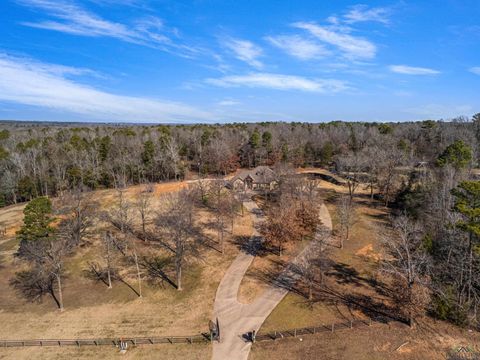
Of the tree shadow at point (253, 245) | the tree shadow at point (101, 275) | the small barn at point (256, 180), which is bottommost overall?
the tree shadow at point (101, 275)

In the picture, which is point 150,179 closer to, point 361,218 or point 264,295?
point 361,218

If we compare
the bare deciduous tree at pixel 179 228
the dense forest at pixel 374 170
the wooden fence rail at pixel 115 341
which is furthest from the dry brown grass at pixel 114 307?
the dense forest at pixel 374 170

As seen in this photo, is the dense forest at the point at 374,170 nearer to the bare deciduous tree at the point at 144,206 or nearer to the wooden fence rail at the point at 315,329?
the wooden fence rail at the point at 315,329

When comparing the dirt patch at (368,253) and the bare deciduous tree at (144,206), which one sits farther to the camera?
the bare deciduous tree at (144,206)

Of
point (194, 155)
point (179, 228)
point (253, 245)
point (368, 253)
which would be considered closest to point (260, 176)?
point (253, 245)

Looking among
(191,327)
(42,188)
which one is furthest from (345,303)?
(42,188)

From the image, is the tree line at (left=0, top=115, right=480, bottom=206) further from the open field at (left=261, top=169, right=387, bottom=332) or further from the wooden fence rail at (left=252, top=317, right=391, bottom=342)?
the wooden fence rail at (left=252, top=317, right=391, bottom=342)
